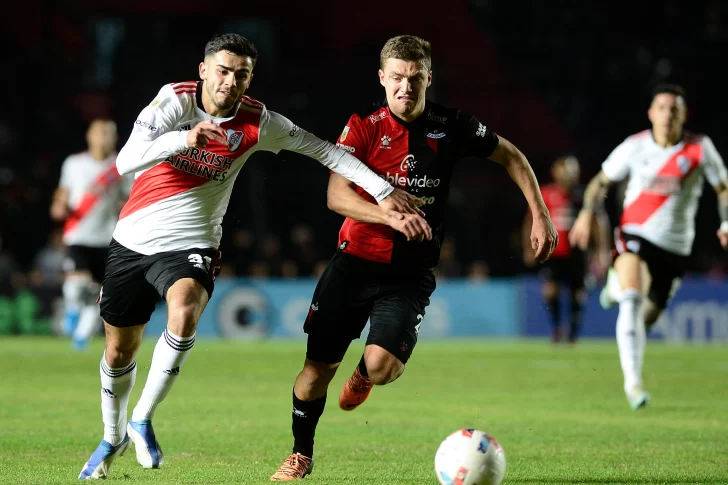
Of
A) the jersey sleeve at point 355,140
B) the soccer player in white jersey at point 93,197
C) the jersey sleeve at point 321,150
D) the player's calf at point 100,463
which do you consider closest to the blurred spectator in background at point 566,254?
the soccer player in white jersey at point 93,197

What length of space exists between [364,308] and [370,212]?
614 mm

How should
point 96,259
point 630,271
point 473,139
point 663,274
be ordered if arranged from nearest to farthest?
1. point 473,139
2. point 630,271
3. point 663,274
4. point 96,259

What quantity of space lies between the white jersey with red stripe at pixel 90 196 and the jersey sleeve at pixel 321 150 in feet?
25.8

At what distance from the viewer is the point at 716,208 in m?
20.5

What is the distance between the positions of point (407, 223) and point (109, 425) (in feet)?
6.18

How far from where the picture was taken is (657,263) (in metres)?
10.2

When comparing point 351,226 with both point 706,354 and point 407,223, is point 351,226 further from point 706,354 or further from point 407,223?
point 706,354

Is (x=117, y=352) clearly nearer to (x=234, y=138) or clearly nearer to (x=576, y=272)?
(x=234, y=138)

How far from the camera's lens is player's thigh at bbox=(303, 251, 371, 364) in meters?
6.39

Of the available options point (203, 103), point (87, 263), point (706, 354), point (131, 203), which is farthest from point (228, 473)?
point (706, 354)

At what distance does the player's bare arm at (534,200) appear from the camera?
6344mm

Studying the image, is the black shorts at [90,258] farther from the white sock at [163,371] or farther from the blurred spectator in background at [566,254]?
the white sock at [163,371]

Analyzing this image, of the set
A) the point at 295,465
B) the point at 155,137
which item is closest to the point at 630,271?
the point at 295,465

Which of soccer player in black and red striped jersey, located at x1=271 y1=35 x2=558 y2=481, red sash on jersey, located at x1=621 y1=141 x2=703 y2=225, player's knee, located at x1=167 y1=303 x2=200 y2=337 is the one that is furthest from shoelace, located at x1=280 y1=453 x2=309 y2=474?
red sash on jersey, located at x1=621 y1=141 x2=703 y2=225
